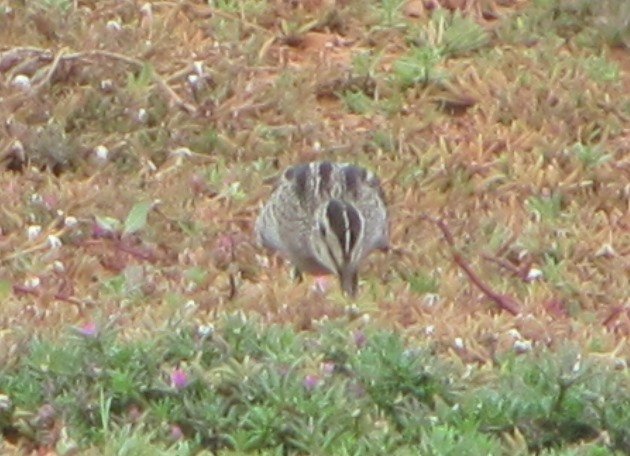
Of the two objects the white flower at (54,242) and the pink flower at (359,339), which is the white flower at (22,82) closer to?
the white flower at (54,242)

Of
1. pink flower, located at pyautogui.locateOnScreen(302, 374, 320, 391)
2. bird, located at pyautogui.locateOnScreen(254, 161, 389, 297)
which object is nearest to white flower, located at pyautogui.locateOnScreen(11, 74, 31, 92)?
bird, located at pyautogui.locateOnScreen(254, 161, 389, 297)

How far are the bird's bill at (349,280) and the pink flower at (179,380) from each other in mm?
1830

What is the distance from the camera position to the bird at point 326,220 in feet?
28.3

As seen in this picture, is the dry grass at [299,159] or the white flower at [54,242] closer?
the dry grass at [299,159]

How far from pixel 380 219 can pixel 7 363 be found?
263 centimetres

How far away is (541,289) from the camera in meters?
8.94

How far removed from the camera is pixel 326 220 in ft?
28.9

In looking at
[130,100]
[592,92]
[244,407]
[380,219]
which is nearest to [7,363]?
[244,407]

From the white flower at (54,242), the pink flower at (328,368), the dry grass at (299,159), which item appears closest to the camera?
the pink flower at (328,368)

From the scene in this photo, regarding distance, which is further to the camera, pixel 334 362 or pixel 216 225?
pixel 216 225

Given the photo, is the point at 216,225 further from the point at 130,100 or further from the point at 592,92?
the point at 592,92

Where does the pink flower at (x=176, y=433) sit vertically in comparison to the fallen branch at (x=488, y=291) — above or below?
above

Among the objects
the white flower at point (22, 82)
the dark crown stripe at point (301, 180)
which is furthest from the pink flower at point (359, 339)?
the white flower at point (22, 82)

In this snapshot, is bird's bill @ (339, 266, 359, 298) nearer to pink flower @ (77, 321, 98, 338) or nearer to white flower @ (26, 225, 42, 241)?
white flower @ (26, 225, 42, 241)
